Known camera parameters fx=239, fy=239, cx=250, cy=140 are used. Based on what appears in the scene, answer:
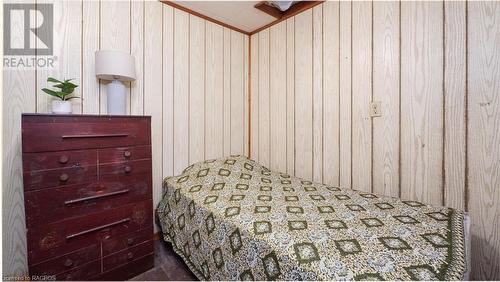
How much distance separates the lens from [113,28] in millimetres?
1913

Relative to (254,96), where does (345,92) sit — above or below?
below

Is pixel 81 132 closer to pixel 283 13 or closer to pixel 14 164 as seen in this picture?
pixel 14 164

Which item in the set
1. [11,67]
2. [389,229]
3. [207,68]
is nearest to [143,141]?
[11,67]

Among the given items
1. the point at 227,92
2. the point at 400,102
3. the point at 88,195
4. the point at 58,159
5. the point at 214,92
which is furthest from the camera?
the point at 227,92

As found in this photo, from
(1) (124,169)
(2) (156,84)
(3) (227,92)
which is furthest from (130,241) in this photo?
(3) (227,92)

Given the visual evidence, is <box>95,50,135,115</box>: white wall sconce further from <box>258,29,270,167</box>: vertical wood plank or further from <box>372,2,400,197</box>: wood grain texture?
<box>372,2,400,197</box>: wood grain texture

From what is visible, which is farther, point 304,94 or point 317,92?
point 304,94

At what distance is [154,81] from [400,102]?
6.51 feet

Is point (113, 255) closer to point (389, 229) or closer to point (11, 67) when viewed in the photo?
point (11, 67)

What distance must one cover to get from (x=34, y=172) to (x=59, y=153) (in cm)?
14

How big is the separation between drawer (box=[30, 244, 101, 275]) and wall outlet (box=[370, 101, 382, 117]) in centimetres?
211

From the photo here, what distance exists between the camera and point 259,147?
9.12 ft

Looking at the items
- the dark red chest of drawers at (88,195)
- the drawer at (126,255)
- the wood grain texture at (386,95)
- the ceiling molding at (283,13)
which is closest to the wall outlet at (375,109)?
the wood grain texture at (386,95)

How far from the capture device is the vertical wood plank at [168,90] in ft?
7.17
